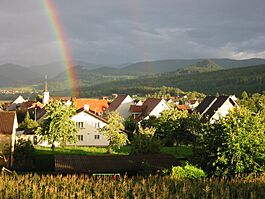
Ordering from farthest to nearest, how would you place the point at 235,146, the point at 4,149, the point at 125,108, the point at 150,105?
the point at 125,108 < the point at 150,105 < the point at 4,149 < the point at 235,146

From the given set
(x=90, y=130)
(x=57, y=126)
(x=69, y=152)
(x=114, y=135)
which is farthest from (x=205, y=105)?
(x=57, y=126)

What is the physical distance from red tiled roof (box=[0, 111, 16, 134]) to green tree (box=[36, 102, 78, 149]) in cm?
528

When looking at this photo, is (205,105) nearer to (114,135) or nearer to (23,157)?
(114,135)

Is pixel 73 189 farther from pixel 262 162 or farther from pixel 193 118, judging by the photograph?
pixel 193 118

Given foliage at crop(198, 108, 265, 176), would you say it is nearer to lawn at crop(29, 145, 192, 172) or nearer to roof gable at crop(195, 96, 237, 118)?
lawn at crop(29, 145, 192, 172)

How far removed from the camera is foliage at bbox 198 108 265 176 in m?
22.6

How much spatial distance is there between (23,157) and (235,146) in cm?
1956

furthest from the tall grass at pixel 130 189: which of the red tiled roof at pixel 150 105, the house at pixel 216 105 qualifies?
the red tiled roof at pixel 150 105

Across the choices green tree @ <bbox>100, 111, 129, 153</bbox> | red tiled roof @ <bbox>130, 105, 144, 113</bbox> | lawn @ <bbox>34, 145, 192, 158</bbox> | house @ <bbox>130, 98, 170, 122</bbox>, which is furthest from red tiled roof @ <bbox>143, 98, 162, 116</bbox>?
green tree @ <bbox>100, 111, 129, 153</bbox>

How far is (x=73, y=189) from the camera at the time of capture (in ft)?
57.5

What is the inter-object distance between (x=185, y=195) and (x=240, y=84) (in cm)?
16211

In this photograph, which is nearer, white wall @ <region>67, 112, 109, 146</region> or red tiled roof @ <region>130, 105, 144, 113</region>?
white wall @ <region>67, 112, 109, 146</region>

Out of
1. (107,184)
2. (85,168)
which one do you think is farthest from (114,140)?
(107,184)

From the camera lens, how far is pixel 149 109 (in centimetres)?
6975
